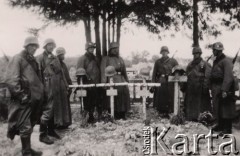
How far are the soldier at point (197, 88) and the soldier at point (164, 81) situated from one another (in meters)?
0.77

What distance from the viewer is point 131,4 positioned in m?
11.2

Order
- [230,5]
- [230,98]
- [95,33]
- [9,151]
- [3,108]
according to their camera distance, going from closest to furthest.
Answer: [9,151], [230,98], [3,108], [230,5], [95,33]

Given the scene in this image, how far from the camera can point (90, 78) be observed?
10.2m

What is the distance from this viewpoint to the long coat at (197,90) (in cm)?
→ 980

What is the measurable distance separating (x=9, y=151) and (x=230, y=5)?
7927 millimetres

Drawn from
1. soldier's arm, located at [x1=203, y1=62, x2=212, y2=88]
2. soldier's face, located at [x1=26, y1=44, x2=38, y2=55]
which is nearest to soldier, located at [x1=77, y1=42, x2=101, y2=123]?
soldier's arm, located at [x1=203, y1=62, x2=212, y2=88]

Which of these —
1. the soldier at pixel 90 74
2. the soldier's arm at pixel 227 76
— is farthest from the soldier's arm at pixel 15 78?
the soldier's arm at pixel 227 76

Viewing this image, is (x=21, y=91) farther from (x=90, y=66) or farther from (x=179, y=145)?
(x=90, y=66)

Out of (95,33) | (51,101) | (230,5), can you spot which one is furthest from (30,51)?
(230,5)

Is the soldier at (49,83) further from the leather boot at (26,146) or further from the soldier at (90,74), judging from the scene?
the soldier at (90,74)

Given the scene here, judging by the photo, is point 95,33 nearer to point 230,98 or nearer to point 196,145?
point 230,98

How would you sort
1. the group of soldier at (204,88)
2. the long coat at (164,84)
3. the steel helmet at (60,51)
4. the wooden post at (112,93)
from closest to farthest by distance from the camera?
the group of soldier at (204,88), the steel helmet at (60,51), the wooden post at (112,93), the long coat at (164,84)

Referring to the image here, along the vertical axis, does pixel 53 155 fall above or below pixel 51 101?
Answer: below

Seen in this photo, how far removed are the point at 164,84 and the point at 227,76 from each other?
266cm
